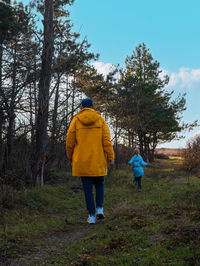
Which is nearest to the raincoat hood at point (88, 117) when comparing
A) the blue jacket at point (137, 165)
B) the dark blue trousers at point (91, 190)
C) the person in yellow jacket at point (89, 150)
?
the person in yellow jacket at point (89, 150)

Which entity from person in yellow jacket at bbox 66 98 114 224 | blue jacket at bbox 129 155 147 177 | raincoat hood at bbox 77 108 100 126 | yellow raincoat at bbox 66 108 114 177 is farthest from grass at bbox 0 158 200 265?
blue jacket at bbox 129 155 147 177

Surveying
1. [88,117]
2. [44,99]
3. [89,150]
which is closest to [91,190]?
[89,150]

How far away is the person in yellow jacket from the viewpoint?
5219 millimetres

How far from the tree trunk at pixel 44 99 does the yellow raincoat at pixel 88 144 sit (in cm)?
312

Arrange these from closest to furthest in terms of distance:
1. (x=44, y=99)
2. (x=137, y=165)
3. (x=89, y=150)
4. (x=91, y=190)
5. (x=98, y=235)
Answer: (x=98, y=235)
(x=89, y=150)
(x=91, y=190)
(x=44, y=99)
(x=137, y=165)

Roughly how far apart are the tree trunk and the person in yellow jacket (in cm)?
313

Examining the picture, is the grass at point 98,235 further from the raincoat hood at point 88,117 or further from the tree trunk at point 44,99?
the raincoat hood at point 88,117

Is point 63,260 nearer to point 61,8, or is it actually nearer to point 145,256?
point 145,256

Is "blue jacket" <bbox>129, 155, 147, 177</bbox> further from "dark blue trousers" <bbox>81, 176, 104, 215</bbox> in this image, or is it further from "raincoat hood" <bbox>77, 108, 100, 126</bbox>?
"raincoat hood" <bbox>77, 108, 100, 126</bbox>

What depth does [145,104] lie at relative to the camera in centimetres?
2502

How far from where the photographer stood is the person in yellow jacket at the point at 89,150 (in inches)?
205

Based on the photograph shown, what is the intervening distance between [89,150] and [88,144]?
0.12 m

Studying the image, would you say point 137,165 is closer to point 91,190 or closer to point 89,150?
point 91,190

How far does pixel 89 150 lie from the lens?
17.2 ft
